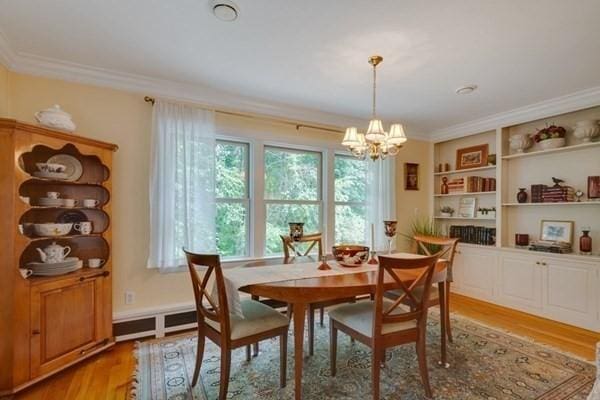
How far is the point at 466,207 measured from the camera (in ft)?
14.5

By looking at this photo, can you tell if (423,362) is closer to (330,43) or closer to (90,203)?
(330,43)

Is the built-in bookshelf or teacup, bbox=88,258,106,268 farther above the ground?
the built-in bookshelf

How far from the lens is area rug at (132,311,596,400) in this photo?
196cm

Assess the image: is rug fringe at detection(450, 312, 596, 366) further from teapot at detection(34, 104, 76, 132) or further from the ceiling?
teapot at detection(34, 104, 76, 132)

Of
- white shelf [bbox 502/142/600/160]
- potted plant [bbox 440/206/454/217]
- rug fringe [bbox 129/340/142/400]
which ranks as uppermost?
white shelf [bbox 502/142/600/160]

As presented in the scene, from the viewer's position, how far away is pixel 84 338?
2.34m

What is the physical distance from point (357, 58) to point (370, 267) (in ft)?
5.42

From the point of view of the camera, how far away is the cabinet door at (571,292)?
2.98 meters

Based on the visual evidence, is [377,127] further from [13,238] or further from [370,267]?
[13,238]

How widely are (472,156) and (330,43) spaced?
3158 mm

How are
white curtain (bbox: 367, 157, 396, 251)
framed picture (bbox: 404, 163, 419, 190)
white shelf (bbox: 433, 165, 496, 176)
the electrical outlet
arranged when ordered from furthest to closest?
framed picture (bbox: 404, 163, 419, 190) < white curtain (bbox: 367, 157, 396, 251) < white shelf (bbox: 433, 165, 496, 176) < the electrical outlet

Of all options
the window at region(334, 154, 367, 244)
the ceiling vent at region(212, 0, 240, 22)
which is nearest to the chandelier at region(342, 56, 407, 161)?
the ceiling vent at region(212, 0, 240, 22)

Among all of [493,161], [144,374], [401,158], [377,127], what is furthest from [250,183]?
[493,161]

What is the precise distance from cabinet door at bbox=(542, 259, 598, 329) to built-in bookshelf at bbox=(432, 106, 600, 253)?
288mm
